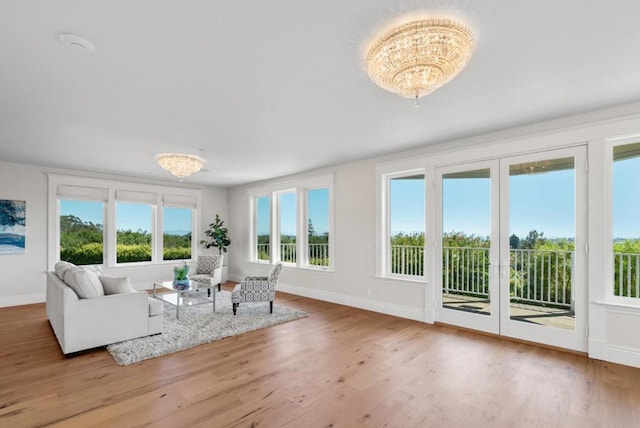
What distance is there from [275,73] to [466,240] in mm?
3400

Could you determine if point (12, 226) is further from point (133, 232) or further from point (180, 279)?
point (180, 279)

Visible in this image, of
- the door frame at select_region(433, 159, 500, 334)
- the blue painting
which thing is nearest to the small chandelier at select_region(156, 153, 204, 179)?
the blue painting

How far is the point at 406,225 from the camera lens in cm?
511

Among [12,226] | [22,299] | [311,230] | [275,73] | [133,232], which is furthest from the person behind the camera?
[133,232]

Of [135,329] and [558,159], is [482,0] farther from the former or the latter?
[135,329]

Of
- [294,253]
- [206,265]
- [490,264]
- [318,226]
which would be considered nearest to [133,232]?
[206,265]

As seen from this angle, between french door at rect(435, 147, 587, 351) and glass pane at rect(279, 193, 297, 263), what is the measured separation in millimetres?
3390

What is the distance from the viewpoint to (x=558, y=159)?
365cm

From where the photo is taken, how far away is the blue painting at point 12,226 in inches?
221

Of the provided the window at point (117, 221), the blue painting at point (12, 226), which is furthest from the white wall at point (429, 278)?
the blue painting at point (12, 226)

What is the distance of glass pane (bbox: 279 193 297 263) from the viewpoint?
280 inches

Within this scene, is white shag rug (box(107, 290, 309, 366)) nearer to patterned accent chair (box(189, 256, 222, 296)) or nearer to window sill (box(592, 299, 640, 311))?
patterned accent chair (box(189, 256, 222, 296))

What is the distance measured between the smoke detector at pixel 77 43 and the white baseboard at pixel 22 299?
5871mm

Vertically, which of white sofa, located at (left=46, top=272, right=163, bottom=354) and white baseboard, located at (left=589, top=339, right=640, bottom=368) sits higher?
white sofa, located at (left=46, top=272, right=163, bottom=354)
